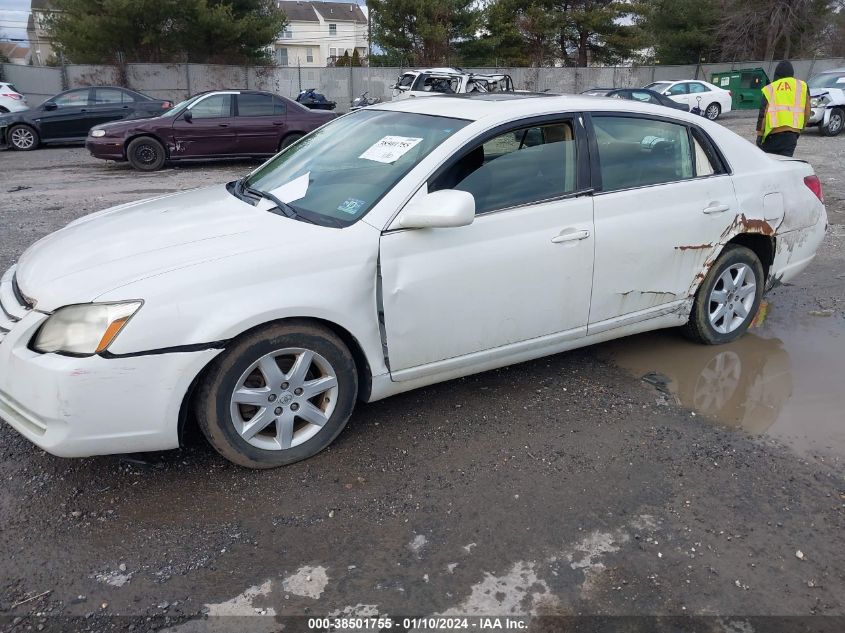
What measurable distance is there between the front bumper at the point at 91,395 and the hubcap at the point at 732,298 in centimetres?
323

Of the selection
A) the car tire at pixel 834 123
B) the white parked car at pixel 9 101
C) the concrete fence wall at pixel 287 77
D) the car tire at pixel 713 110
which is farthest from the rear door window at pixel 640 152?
the concrete fence wall at pixel 287 77

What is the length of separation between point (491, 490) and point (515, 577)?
0.57m

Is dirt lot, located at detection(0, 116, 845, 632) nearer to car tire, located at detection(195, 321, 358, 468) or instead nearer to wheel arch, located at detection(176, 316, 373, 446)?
car tire, located at detection(195, 321, 358, 468)

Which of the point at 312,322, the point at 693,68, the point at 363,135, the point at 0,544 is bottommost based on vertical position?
the point at 0,544

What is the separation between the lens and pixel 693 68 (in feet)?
116

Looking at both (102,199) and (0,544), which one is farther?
(102,199)

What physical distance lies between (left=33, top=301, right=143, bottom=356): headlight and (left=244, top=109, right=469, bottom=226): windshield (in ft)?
3.41

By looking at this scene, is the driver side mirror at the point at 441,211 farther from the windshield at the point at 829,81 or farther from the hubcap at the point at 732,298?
the windshield at the point at 829,81

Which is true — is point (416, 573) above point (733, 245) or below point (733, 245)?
below

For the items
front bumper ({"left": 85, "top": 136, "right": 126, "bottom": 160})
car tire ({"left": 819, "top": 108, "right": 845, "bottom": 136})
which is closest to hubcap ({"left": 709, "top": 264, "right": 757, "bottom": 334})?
front bumper ({"left": 85, "top": 136, "right": 126, "bottom": 160})

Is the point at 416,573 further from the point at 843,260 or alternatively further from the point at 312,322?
the point at 843,260

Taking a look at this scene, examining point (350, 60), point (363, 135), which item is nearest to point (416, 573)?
point (363, 135)

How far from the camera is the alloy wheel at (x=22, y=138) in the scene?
1628 centimetres

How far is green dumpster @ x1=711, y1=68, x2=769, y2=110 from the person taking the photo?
94.4 ft
